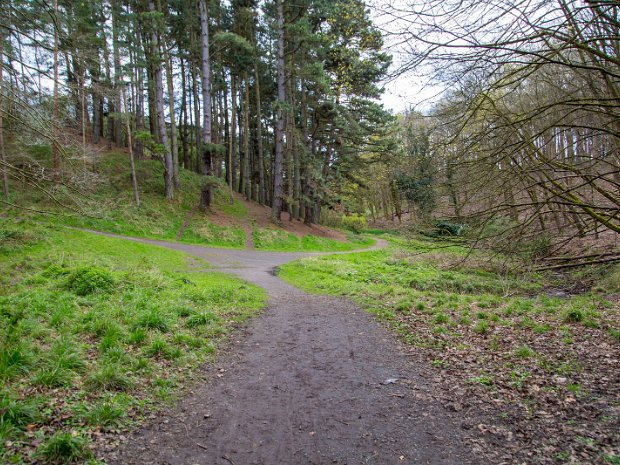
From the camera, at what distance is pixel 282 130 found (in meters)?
21.7

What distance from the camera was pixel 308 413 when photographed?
155 inches

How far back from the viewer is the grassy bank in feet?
10.8

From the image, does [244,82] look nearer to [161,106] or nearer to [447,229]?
[161,106]

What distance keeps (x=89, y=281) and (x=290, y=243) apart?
46.6 ft

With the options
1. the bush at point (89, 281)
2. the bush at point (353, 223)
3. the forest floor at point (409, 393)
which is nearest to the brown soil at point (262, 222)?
the bush at point (353, 223)

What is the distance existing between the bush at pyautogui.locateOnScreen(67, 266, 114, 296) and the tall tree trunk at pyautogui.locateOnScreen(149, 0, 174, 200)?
46.6 feet

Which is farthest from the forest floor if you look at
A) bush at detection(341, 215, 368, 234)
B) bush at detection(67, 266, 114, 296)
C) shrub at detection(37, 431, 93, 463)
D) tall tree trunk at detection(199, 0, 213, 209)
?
bush at detection(341, 215, 368, 234)

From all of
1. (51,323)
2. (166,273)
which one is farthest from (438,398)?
(166,273)

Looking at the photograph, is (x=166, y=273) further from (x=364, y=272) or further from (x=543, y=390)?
(x=543, y=390)

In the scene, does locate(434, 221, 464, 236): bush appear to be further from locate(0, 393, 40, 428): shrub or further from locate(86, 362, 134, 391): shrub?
locate(0, 393, 40, 428): shrub

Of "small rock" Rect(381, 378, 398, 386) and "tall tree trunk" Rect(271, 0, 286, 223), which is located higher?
"tall tree trunk" Rect(271, 0, 286, 223)

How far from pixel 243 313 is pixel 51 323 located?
3488 millimetres

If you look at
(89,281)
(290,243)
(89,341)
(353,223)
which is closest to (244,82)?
(290,243)

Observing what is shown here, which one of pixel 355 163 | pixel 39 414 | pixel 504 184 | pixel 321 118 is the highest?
pixel 321 118
